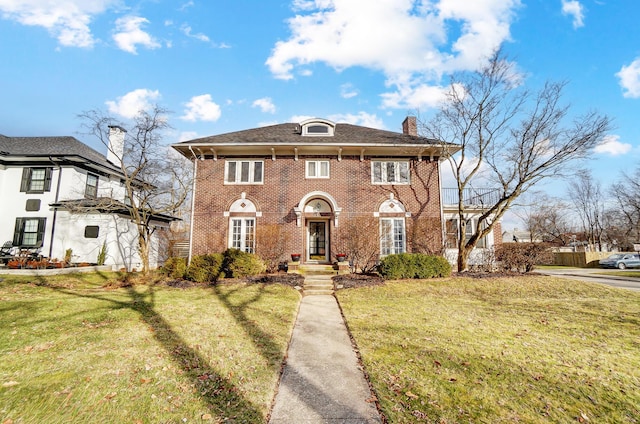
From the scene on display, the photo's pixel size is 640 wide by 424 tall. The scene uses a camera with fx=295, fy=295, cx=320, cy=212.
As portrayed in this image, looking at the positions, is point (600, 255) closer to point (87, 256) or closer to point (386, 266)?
Result: point (386, 266)

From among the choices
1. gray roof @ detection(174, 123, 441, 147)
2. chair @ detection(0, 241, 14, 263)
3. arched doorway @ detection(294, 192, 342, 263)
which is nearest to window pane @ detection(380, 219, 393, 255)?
arched doorway @ detection(294, 192, 342, 263)

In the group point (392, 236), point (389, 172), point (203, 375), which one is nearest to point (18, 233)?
point (203, 375)

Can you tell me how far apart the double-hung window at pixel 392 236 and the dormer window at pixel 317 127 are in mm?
5544

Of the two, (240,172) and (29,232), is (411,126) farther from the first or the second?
(29,232)

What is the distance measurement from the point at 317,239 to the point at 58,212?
14.4 metres

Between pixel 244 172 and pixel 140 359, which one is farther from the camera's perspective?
pixel 244 172

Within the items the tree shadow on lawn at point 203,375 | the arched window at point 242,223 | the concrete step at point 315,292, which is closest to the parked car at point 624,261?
the concrete step at point 315,292

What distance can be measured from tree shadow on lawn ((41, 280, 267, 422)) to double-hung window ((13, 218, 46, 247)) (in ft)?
46.2

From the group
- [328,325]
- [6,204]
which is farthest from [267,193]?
[6,204]

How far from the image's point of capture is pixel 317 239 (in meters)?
15.6

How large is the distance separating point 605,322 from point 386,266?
6.41 m

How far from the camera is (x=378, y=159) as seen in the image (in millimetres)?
15414

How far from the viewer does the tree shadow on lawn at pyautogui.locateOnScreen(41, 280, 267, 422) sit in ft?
10.2

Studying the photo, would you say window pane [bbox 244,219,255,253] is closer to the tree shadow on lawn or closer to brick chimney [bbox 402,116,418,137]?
the tree shadow on lawn
